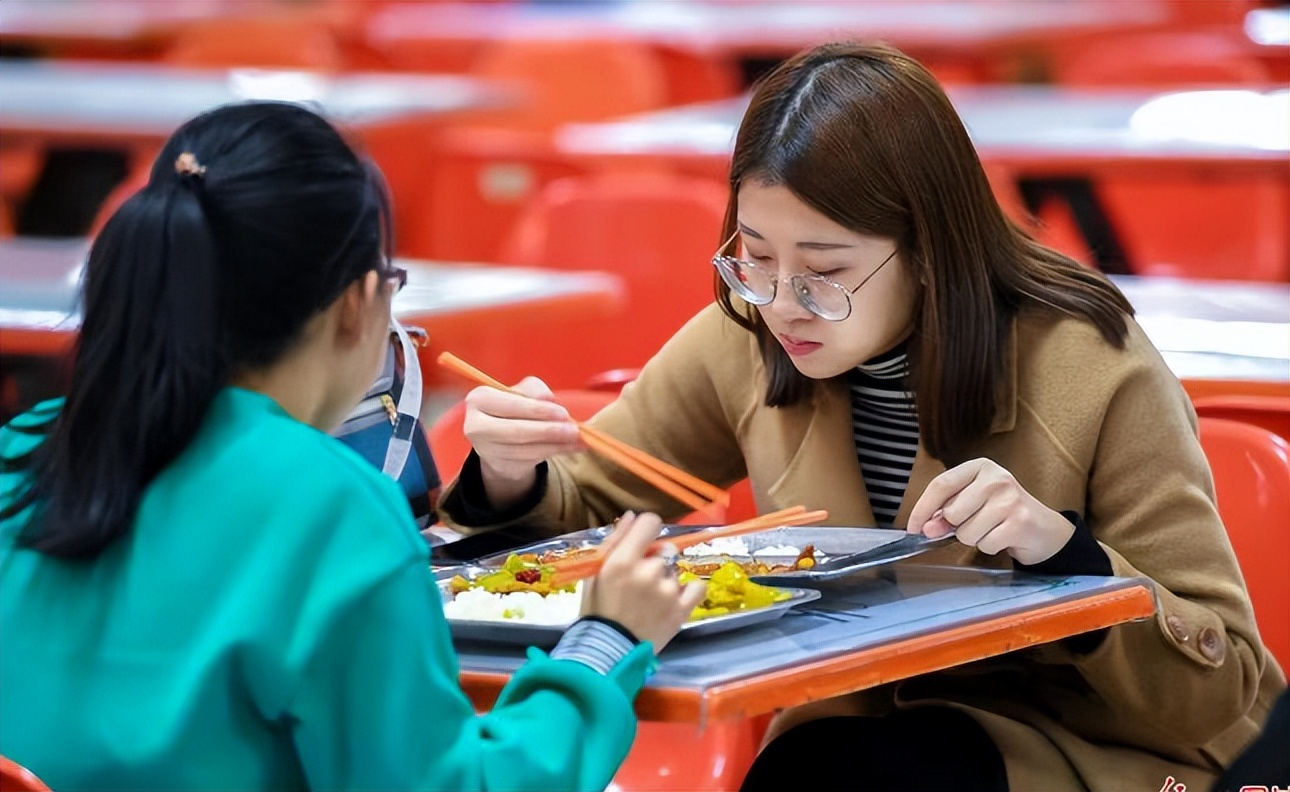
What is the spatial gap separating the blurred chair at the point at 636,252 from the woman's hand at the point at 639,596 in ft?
7.44

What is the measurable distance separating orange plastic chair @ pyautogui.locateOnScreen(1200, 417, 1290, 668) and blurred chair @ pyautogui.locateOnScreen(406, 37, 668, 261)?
3188 millimetres

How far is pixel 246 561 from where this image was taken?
1515 mm

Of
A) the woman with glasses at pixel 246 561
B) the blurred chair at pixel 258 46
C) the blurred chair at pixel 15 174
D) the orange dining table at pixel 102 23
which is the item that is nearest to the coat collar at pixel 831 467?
the woman with glasses at pixel 246 561

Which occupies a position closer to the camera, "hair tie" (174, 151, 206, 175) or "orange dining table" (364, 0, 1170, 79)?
"hair tie" (174, 151, 206, 175)

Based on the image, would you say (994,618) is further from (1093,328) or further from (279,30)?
(279,30)

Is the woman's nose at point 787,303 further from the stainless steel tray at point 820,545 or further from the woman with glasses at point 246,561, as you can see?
the woman with glasses at point 246,561

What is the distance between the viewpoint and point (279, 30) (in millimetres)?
7566

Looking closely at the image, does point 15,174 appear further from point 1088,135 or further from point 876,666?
point 876,666

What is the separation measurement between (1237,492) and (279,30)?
5.80 m

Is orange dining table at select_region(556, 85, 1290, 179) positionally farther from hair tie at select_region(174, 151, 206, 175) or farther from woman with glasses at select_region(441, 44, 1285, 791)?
hair tie at select_region(174, 151, 206, 175)

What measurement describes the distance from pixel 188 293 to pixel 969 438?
909 millimetres

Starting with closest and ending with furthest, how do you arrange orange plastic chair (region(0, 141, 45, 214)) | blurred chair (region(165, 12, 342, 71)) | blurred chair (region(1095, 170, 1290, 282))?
blurred chair (region(1095, 170, 1290, 282)), orange plastic chair (region(0, 141, 45, 214)), blurred chair (region(165, 12, 342, 71))

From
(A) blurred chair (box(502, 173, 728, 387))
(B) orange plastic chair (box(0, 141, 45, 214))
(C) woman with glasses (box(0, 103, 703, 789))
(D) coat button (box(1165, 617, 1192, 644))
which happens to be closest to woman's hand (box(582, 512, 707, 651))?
(C) woman with glasses (box(0, 103, 703, 789))

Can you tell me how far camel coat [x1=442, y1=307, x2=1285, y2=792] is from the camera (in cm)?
200
